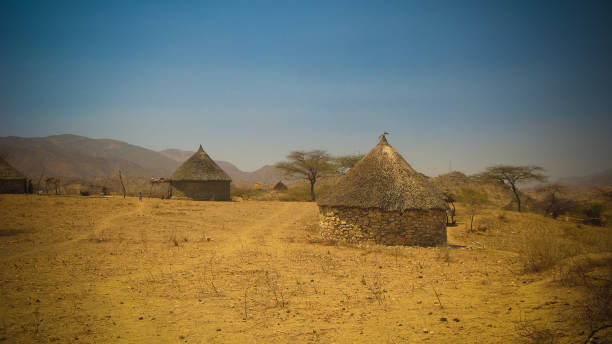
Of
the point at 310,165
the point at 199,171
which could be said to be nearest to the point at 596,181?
the point at 310,165

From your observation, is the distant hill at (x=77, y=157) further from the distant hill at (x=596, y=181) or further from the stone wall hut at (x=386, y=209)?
the distant hill at (x=596, y=181)

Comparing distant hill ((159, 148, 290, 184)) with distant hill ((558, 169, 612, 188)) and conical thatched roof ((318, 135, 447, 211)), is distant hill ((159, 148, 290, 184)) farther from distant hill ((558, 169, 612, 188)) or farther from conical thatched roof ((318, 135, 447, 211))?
conical thatched roof ((318, 135, 447, 211))

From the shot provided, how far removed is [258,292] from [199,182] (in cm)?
2208

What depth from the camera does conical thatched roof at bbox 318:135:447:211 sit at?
11570 millimetres

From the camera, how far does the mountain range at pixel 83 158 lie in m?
62.9

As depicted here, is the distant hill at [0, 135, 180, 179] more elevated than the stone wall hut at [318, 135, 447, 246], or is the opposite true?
the distant hill at [0, 135, 180, 179]

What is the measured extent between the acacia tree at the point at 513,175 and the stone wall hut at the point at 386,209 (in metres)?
18.7

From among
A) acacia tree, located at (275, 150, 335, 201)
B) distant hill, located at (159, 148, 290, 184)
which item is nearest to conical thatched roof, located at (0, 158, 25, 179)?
acacia tree, located at (275, 150, 335, 201)

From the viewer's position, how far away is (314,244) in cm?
1173

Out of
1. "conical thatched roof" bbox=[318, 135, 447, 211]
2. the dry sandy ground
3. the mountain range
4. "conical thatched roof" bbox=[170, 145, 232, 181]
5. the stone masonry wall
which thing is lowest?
the dry sandy ground

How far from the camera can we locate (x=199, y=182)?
2686 centimetres

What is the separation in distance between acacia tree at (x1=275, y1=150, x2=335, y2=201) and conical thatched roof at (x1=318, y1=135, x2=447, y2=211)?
2144cm

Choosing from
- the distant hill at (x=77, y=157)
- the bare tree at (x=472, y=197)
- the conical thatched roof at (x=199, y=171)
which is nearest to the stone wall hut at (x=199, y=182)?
the conical thatched roof at (x=199, y=171)

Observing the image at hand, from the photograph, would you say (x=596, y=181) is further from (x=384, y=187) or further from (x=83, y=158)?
(x=83, y=158)
